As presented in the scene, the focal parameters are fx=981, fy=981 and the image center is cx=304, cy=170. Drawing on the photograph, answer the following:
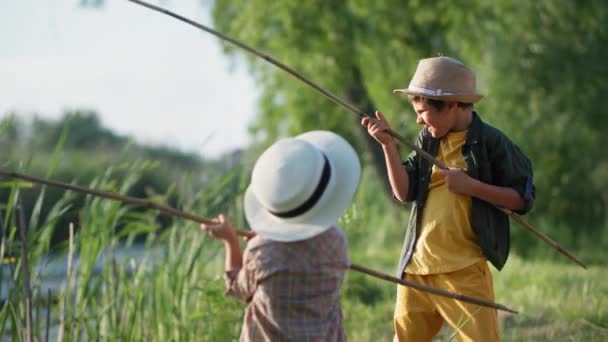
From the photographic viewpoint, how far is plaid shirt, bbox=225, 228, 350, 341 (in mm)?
2914


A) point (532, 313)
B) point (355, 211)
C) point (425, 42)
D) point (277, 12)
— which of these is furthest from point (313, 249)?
point (425, 42)

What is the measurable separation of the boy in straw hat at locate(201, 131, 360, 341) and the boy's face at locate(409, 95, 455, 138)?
0.77 m

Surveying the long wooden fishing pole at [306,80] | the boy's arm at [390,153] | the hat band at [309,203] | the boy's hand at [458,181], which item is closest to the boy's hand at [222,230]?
the hat band at [309,203]

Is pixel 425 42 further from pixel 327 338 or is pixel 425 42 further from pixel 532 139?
pixel 327 338

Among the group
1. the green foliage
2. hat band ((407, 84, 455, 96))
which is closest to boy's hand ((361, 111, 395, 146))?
hat band ((407, 84, 455, 96))

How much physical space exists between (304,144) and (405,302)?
1.11 m

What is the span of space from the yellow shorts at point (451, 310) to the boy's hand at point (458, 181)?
1.00 feet

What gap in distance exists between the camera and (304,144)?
291 cm

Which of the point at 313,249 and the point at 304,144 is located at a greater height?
the point at 304,144

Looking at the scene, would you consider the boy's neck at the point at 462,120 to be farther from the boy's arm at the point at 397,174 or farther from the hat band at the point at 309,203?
the hat band at the point at 309,203

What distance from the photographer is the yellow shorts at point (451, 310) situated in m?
3.58

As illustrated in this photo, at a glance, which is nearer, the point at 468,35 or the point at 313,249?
the point at 313,249

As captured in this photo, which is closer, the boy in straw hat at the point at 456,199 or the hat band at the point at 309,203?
the hat band at the point at 309,203

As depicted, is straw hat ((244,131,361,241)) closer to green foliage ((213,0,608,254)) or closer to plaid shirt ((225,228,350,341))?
plaid shirt ((225,228,350,341))
